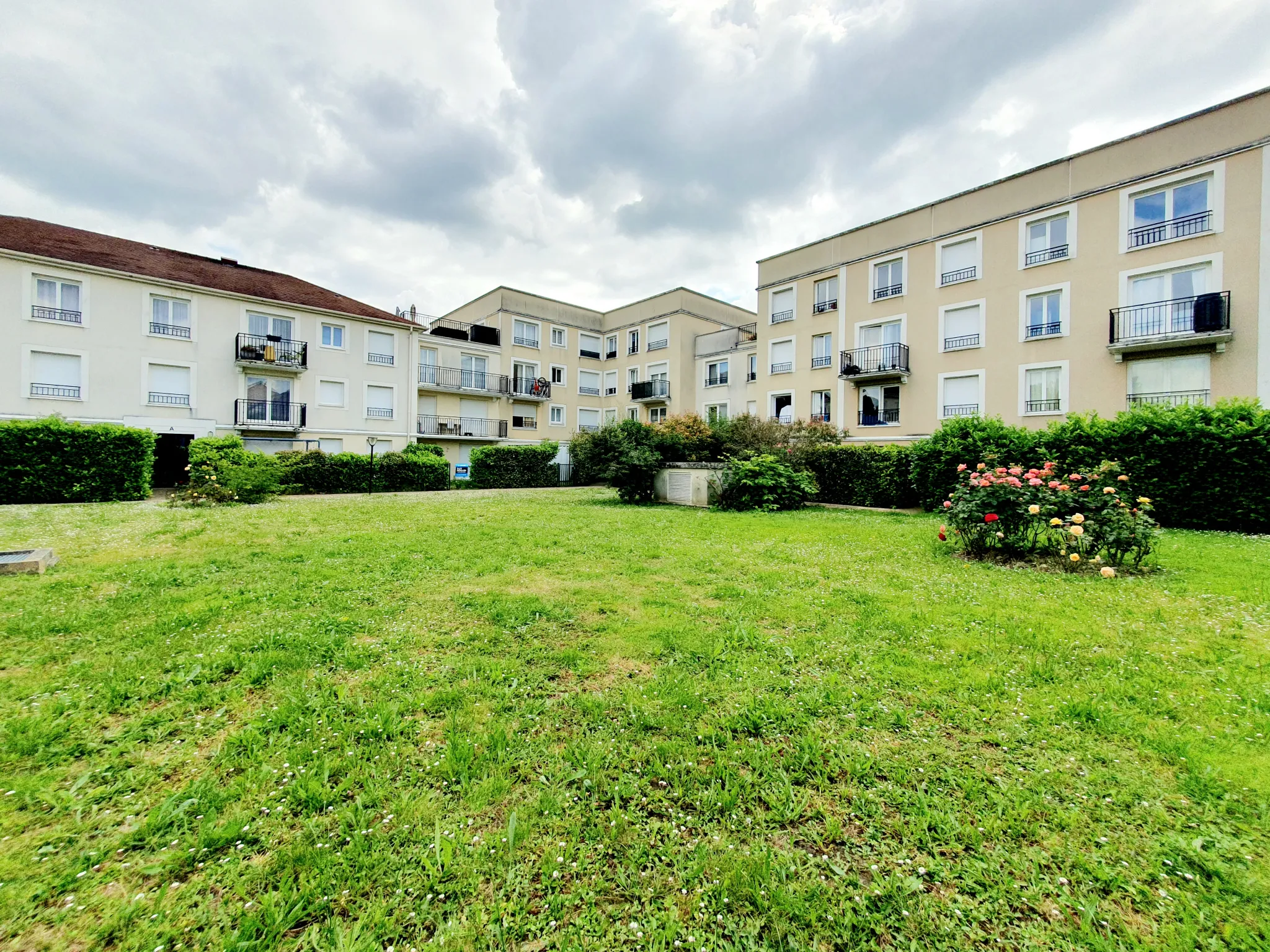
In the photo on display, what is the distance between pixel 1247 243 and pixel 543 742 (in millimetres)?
25493

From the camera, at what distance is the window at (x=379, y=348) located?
1109 inches

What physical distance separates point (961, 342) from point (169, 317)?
35.7m

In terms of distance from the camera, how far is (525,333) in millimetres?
36781

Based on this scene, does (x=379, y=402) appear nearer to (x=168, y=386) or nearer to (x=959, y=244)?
(x=168, y=386)

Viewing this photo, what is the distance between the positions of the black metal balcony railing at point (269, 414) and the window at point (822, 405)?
26.5m

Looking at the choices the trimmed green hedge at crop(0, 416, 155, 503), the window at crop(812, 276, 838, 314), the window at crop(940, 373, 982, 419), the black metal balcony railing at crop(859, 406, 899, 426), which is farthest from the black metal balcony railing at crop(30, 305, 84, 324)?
the window at crop(940, 373, 982, 419)

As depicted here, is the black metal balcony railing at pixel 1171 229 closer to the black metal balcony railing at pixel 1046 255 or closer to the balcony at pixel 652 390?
the black metal balcony railing at pixel 1046 255

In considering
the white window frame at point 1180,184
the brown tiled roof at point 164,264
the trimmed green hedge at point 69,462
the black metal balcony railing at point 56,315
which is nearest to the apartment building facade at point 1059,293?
the white window frame at point 1180,184

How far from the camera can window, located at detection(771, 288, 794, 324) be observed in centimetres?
2755

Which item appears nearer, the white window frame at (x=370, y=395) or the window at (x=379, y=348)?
the white window frame at (x=370, y=395)

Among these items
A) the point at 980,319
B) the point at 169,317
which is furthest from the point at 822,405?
the point at 169,317

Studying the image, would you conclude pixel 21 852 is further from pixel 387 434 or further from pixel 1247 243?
pixel 387 434

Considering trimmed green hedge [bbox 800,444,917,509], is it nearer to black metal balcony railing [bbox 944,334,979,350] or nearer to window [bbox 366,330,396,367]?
black metal balcony railing [bbox 944,334,979,350]

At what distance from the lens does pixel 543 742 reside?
2.76m
